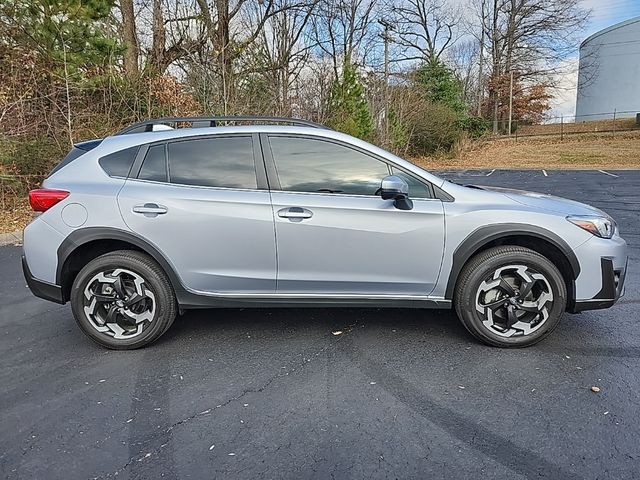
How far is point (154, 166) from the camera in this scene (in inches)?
133

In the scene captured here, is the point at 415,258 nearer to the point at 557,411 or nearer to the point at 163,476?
the point at 557,411

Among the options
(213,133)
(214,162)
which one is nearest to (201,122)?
(213,133)

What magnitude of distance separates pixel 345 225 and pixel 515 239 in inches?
48.3

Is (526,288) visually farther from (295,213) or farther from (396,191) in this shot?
(295,213)

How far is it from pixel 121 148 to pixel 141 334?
1346 millimetres

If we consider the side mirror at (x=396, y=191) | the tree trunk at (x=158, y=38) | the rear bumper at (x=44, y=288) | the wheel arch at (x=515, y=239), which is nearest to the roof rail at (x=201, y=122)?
the side mirror at (x=396, y=191)

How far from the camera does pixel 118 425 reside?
2.51 meters

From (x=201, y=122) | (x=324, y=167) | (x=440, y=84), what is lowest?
(x=324, y=167)

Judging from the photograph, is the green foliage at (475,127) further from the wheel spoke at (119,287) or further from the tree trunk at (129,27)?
the wheel spoke at (119,287)

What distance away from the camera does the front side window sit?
10.8 feet

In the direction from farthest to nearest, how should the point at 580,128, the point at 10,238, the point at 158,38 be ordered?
1. the point at 580,128
2. the point at 158,38
3. the point at 10,238

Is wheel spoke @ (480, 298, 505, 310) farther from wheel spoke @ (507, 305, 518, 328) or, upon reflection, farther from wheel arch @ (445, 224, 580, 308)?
wheel arch @ (445, 224, 580, 308)

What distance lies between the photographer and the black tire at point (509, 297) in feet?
10.6

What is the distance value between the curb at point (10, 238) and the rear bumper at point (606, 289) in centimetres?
765
